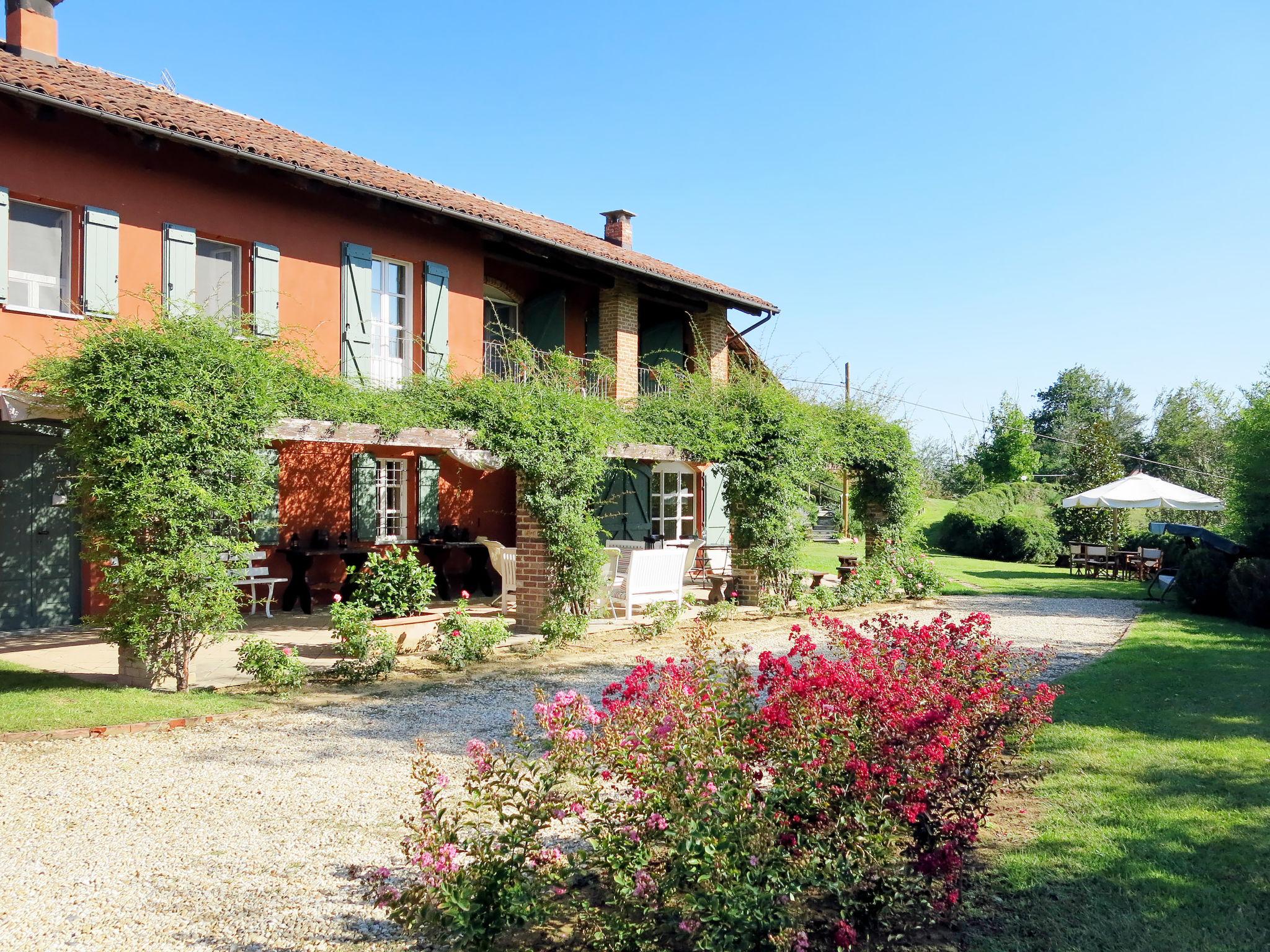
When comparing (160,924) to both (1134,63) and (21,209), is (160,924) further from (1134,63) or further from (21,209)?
(1134,63)

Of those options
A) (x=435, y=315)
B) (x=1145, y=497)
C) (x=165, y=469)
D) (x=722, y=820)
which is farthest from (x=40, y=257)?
Answer: (x=1145, y=497)

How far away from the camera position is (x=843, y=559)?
13.9 metres

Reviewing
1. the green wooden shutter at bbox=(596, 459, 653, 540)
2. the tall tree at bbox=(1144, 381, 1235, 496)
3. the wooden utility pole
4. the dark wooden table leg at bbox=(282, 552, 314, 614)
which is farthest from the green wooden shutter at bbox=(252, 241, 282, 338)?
the tall tree at bbox=(1144, 381, 1235, 496)

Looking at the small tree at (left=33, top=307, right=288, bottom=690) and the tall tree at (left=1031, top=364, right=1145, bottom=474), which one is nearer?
the small tree at (left=33, top=307, right=288, bottom=690)

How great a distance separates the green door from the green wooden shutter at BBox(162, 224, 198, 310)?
7.15ft

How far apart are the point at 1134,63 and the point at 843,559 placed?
7.62 m

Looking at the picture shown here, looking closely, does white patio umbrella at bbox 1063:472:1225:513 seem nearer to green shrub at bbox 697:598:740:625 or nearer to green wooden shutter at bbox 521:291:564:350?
green shrub at bbox 697:598:740:625

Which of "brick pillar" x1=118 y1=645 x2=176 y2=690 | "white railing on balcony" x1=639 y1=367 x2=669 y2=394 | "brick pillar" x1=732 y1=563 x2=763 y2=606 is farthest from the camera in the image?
"white railing on balcony" x1=639 y1=367 x2=669 y2=394

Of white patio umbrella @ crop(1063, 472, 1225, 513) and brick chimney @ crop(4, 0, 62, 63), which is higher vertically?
brick chimney @ crop(4, 0, 62, 63)

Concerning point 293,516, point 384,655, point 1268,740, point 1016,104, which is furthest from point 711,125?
point 1268,740

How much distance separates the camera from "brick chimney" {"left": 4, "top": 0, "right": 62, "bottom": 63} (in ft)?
34.2

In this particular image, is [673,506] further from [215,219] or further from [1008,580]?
[215,219]

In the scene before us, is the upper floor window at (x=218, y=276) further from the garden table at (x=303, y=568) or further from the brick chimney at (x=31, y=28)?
the garden table at (x=303, y=568)

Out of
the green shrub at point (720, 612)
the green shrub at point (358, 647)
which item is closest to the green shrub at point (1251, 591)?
the green shrub at point (720, 612)
